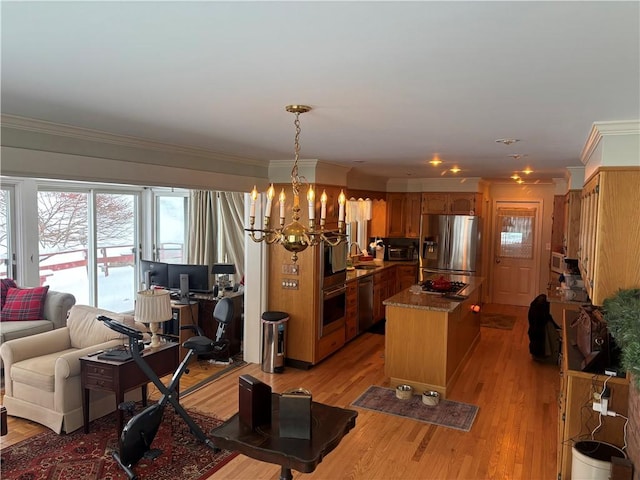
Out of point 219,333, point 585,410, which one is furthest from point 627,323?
point 219,333

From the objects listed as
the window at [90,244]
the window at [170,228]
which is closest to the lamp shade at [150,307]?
the window at [90,244]

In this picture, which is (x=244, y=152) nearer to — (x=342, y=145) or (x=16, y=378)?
(x=342, y=145)

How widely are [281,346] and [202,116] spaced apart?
10.9ft

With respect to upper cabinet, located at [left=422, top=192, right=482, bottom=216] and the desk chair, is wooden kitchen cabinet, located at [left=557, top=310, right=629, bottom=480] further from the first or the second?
upper cabinet, located at [left=422, top=192, right=482, bottom=216]

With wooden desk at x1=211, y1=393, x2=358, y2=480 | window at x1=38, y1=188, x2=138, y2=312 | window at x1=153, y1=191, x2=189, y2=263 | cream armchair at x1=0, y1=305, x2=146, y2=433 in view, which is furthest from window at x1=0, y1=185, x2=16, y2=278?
wooden desk at x1=211, y1=393, x2=358, y2=480

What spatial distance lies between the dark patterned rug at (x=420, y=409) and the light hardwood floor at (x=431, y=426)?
94 millimetres

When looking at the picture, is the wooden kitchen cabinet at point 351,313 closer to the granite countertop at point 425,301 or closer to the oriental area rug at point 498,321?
the granite countertop at point 425,301

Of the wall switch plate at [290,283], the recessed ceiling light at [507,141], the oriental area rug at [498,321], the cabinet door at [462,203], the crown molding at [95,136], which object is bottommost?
the oriental area rug at [498,321]

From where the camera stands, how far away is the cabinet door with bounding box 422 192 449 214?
8.59m

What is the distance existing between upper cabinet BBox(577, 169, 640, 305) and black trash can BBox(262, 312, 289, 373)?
134 inches

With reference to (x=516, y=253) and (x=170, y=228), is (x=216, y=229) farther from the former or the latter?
(x=516, y=253)

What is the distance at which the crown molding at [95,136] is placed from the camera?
9.98ft

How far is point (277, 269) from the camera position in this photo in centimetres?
574

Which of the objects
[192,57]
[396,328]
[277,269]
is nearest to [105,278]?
[277,269]
